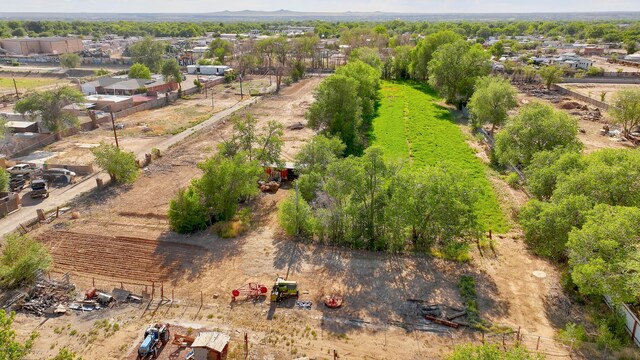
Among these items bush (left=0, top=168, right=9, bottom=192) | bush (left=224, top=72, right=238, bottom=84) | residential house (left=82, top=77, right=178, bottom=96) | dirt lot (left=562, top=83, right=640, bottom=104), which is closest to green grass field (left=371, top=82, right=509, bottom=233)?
dirt lot (left=562, top=83, right=640, bottom=104)

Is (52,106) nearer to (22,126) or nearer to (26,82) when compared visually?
(22,126)

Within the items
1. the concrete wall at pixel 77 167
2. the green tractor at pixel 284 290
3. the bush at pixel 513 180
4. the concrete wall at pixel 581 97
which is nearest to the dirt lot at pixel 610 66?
the concrete wall at pixel 581 97

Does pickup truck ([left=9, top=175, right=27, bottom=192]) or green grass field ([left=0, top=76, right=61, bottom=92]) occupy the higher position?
green grass field ([left=0, top=76, right=61, bottom=92])

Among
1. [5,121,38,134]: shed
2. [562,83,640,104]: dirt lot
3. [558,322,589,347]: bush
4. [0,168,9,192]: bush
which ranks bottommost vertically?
[558,322,589,347]: bush

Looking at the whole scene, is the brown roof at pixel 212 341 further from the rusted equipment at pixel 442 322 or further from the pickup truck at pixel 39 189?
the pickup truck at pixel 39 189

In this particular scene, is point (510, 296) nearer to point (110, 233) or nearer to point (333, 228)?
point (333, 228)

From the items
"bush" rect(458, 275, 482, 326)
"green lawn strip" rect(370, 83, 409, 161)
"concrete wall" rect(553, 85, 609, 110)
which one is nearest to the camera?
"bush" rect(458, 275, 482, 326)

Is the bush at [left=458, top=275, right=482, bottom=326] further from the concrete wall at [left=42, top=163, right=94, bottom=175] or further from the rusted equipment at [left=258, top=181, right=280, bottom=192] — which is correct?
the concrete wall at [left=42, top=163, right=94, bottom=175]
